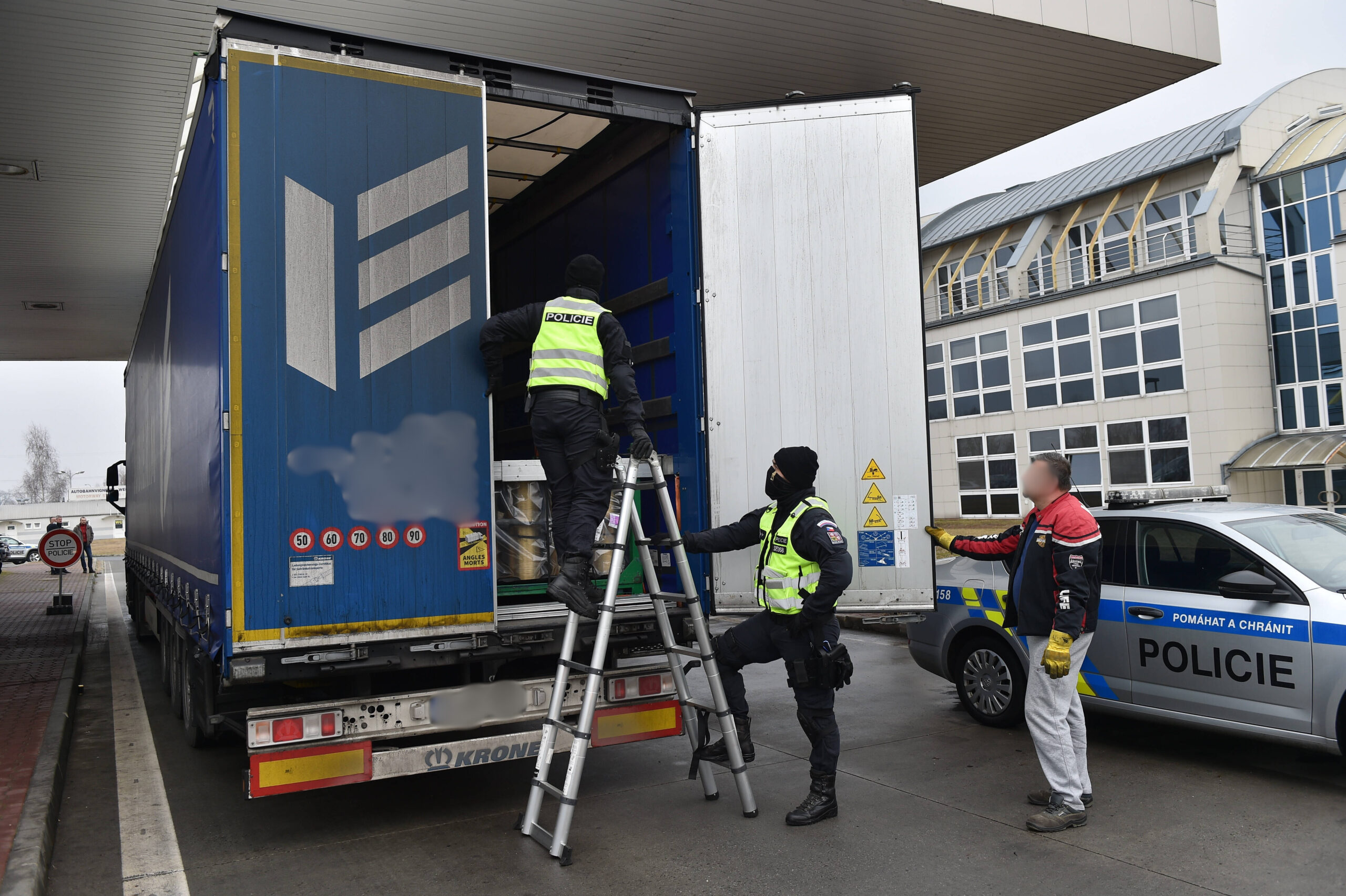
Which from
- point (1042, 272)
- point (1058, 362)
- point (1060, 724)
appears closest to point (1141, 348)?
point (1058, 362)

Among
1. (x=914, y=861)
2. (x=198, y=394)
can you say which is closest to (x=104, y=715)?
(x=198, y=394)

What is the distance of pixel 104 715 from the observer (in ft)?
27.8

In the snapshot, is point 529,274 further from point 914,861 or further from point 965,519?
point 965,519

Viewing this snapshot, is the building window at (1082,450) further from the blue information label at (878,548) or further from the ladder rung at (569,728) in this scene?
the ladder rung at (569,728)

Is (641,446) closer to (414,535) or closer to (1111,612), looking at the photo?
(414,535)

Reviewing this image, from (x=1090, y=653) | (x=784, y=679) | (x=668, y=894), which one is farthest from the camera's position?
(x=784, y=679)

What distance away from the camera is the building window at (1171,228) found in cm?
2591

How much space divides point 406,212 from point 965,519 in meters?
29.1

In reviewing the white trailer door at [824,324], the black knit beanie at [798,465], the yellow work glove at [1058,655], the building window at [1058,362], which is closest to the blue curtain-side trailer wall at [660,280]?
the white trailer door at [824,324]

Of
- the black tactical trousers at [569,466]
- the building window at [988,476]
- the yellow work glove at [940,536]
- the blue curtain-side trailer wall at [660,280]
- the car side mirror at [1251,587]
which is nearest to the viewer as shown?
the black tactical trousers at [569,466]

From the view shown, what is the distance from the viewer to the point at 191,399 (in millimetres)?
5703

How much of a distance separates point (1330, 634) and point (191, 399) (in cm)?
627

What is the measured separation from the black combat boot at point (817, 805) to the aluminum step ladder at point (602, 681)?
238 mm

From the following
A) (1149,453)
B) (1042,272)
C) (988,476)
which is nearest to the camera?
(1149,453)
